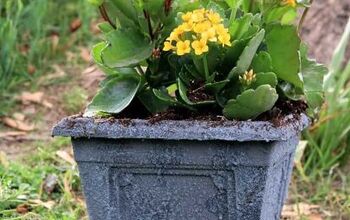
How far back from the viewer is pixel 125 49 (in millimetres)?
1815

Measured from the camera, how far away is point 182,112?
6.15 feet

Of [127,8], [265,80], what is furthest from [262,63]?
[127,8]

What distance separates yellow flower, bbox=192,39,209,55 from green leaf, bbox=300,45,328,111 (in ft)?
1.31

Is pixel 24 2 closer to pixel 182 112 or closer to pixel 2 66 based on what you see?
pixel 2 66

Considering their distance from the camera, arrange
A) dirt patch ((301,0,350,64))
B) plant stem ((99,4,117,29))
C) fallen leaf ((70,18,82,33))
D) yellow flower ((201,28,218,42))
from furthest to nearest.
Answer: fallen leaf ((70,18,82,33)), dirt patch ((301,0,350,64)), plant stem ((99,4,117,29)), yellow flower ((201,28,218,42))

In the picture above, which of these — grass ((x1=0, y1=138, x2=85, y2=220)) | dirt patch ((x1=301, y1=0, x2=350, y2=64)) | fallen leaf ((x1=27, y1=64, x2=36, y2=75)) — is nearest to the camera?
grass ((x1=0, y1=138, x2=85, y2=220))

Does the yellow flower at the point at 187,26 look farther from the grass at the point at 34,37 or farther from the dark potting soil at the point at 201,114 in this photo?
the grass at the point at 34,37

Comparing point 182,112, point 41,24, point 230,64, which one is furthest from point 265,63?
point 41,24

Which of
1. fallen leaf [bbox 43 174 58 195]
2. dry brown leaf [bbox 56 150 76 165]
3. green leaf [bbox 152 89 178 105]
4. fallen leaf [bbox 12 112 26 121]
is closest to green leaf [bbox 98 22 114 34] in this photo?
green leaf [bbox 152 89 178 105]

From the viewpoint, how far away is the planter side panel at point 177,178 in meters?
1.76

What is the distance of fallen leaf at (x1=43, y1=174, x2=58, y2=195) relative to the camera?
2.59 m

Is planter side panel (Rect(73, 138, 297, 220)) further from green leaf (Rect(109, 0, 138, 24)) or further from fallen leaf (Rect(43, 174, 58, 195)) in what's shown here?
fallen leaf (Rect(43, 174, 58, 195))

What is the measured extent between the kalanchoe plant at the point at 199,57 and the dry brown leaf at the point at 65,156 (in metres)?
0.93

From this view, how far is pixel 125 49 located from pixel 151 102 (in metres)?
0.17
